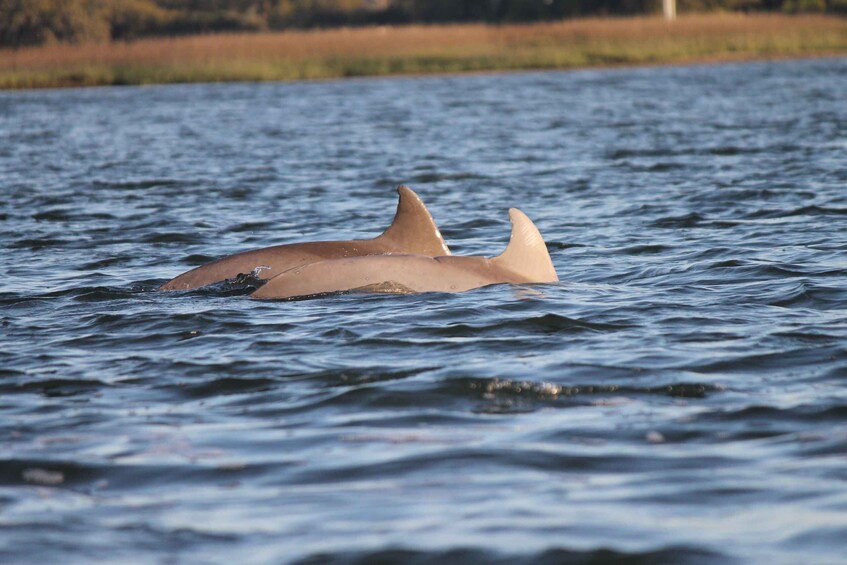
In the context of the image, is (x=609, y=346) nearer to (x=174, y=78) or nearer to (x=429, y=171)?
(x=429, y=171)

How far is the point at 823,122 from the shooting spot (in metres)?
26.2

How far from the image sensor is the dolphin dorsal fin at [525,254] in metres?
9.70

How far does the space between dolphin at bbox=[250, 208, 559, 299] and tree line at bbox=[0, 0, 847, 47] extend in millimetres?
54695

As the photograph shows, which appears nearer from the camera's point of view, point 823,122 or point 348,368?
point 348,368

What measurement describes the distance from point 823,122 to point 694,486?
72.2 feet

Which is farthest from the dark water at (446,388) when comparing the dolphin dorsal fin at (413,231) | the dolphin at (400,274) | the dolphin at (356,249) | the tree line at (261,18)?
the tree line at (261,18)

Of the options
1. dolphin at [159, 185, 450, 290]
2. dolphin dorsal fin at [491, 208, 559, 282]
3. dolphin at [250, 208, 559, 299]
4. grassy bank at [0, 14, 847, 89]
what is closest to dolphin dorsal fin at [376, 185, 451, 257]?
dolphin at [159, 185, 450, 290]

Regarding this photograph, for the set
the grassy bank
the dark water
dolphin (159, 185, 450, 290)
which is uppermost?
dolphin (159, 185, 450, 290)

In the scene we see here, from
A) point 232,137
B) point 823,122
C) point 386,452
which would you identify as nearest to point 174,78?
point 232,137

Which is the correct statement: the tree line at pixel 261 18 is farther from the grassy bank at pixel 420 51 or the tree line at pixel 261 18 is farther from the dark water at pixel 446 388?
the dark water at pixel 446 388

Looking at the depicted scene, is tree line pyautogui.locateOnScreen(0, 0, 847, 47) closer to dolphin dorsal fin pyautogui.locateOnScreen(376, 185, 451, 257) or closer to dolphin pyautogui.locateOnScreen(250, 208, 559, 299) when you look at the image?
dolphin dorsal fin pyautogui.locateOnScreen(376, 185, 451, 257)

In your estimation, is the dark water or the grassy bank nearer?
the dark water

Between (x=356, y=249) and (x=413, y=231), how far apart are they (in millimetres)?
450

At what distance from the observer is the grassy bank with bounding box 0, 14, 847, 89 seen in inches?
1858
